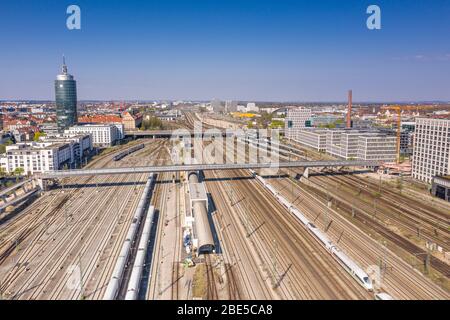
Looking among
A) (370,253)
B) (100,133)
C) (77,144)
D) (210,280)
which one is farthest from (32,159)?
(370,253)

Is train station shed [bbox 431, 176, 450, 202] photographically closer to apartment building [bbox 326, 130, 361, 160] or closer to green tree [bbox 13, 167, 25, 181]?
apartment building [bbox 326, 130, 361, 160]

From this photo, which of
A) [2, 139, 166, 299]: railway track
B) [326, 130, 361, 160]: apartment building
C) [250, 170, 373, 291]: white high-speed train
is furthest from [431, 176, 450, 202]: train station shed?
[2, 139, 166, 299]: railway track

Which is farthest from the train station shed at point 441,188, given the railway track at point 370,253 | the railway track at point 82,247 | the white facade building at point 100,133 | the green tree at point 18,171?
the white facade building at point 100,133

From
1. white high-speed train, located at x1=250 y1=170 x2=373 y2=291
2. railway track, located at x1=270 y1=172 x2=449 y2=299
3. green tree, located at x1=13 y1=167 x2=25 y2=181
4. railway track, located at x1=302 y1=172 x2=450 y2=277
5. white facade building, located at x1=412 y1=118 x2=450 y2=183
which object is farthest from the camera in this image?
green tree, located at x1=13 y1=167 x2=25 y2=181

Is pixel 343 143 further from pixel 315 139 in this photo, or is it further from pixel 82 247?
pixel 82 247

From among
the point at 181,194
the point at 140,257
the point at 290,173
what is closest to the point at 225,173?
the point at 290,173
